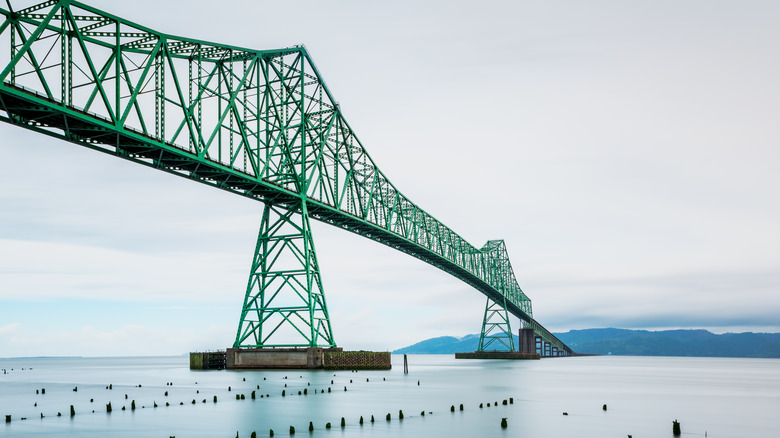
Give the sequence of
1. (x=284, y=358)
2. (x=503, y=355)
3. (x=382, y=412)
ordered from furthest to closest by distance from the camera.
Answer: (x=503, y=355) → (x=284, y=358) → (x=382, y=412)

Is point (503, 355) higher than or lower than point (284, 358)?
lower

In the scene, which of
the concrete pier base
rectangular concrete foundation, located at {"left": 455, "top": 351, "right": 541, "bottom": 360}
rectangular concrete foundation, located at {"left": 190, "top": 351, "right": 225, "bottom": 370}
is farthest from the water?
rectangular concrete foundation, located at {"left": 455, "top": 351, "right": 541, "bottom": 360}

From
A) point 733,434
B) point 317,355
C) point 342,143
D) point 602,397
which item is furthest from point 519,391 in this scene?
point 342,143

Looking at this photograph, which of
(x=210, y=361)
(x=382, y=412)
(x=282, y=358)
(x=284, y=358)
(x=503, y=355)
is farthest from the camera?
(x=503, y=355)

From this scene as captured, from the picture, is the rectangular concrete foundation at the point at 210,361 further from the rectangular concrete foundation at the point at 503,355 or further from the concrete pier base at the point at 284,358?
the rectangular concrete foundation at the point at 503,355

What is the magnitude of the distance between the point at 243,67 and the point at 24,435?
142 feet

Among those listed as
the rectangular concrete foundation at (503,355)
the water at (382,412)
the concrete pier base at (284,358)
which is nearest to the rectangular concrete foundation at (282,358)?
the concrete pier base at (284,358)

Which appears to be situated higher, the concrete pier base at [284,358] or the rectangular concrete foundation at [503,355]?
the concrete pier base at [284,358]

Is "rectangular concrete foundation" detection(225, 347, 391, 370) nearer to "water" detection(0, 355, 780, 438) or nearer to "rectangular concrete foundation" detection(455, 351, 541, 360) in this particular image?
"water" detection(0, 355, 780, 438)

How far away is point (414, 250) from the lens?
111 meters

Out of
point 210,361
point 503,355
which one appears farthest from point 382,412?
point 503,355

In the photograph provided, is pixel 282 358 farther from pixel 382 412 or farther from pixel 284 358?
pixel 382 412

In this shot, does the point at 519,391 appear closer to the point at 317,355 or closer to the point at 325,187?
the point at 317,355

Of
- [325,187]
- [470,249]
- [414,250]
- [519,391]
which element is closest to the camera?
[519,391]
